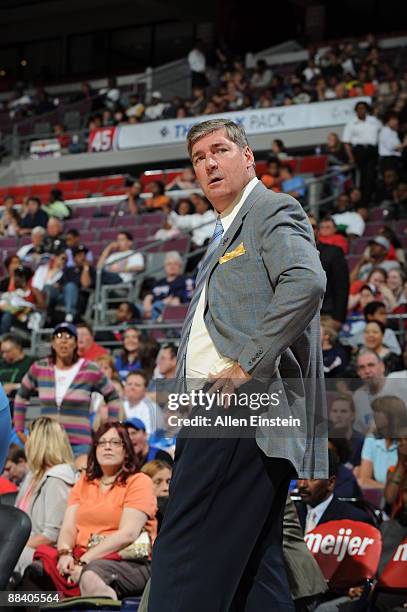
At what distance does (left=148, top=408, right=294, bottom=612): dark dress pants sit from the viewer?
110 inches

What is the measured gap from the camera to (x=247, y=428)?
2.87 metres

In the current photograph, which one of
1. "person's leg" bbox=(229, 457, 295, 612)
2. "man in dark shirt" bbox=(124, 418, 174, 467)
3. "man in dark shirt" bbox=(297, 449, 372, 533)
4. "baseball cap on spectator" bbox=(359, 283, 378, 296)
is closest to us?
"person's leg" bbox=(229, 457, 295, 612)

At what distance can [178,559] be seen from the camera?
9.21 feet

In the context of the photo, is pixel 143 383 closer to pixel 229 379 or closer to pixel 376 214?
pixel 229 379

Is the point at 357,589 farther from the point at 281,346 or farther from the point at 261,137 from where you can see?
the point at 261,137

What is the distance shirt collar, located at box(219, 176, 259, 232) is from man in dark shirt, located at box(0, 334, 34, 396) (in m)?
6.07

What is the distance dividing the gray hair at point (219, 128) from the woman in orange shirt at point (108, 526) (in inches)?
106

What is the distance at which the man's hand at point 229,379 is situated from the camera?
2.81m

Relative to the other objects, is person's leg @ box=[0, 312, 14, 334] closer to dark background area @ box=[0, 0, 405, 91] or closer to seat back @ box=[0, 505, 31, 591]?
seat back @ box=[0, 505, 31, 591]

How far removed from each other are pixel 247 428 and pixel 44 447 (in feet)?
11.5

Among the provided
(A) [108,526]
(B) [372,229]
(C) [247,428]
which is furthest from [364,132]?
(C) [247,428]

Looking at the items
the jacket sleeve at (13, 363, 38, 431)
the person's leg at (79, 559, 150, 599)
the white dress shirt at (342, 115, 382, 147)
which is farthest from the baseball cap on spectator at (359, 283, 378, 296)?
the person's leg at (79, 559, 150, 599)

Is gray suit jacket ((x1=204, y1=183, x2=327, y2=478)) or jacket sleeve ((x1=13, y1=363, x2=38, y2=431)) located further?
jacket sleeve ((x1=13, y1=363, x2=38, y2=431))

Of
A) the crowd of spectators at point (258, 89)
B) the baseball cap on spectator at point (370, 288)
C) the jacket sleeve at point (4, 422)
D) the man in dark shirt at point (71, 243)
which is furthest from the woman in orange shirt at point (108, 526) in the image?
the crowd of spectators at point (258, 89)
